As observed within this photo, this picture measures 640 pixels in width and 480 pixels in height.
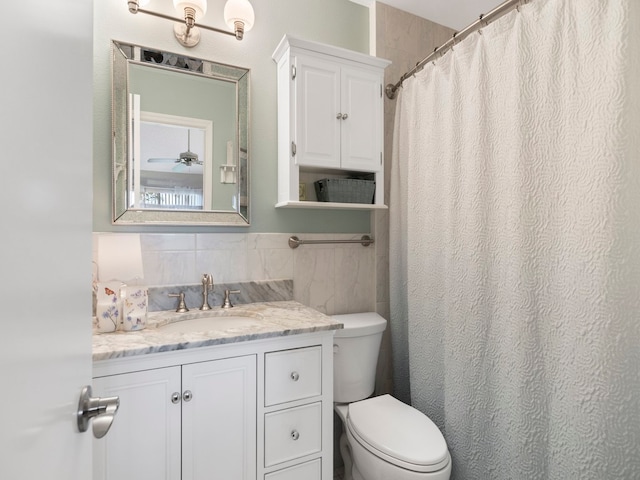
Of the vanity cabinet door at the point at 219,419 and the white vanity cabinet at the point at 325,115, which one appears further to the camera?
the white vanity cabinet at the point at 325,115

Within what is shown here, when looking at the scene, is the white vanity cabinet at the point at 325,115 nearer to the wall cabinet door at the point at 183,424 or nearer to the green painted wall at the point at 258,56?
the green painted wall at the point at 258,56

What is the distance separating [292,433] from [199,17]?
184 centimetres

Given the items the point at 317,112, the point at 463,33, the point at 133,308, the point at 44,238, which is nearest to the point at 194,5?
the point at 317,112

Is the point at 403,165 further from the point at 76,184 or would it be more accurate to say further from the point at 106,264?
the point at 76,184

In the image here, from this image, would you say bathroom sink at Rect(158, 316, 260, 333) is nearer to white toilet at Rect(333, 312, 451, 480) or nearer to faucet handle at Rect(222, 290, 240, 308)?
faucet handle at Rect(222, 290, 240, 308)

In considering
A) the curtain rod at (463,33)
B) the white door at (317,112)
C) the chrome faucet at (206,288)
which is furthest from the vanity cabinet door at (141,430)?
the curtain rod at (463,33)

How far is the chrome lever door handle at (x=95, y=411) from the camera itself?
1.65 ft

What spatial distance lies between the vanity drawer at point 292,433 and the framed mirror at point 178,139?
2.92 ft

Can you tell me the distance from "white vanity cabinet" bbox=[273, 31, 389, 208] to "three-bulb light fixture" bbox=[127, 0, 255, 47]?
20cm

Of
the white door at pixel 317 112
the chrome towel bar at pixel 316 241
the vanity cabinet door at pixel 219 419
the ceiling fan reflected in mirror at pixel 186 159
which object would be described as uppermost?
the white door at pixel 317 112

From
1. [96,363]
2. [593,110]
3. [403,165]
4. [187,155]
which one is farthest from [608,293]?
[187,155]

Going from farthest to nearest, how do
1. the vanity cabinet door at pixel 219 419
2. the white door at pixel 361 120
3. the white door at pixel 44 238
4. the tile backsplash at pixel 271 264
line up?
1. the white door at pixel 361 120
2. the tile backsplash at pixel 271 264
3. the vanity cabinet door at pixel 219 419
4. the white door at pixel 44 238

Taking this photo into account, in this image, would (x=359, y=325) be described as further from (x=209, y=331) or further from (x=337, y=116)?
(x=337, y=116)

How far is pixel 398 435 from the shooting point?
1254mm
